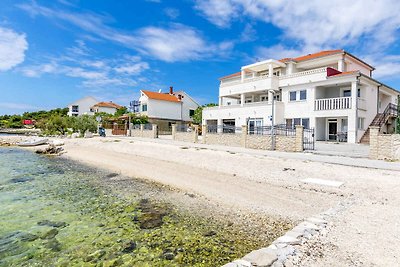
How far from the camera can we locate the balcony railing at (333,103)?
2417 centimetres

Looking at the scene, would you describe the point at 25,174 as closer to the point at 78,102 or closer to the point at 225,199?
the point at 225,199

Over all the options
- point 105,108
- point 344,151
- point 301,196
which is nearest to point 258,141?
point 344,151

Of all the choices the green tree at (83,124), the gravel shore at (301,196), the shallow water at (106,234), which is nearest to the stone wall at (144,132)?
the green tree at (83,124)

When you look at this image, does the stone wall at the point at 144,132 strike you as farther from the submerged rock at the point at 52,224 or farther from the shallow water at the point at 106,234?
the submerged rock at the point at 52,224

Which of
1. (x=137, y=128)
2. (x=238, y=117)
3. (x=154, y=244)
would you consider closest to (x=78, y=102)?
(x=137, y=128)

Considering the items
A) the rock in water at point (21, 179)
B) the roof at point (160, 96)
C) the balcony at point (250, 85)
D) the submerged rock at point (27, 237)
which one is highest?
the roof at point (160, 96)

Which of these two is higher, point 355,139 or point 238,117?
point 238,117

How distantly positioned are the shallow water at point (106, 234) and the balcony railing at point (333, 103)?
23.1 metres

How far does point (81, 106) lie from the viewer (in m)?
88.9

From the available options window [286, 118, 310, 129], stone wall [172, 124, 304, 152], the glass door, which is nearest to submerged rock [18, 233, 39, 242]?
stone wall [172, 124, 304, 152]

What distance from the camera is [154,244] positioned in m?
5.26

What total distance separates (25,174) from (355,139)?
87.6 ft

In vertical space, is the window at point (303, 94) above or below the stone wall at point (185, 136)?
above

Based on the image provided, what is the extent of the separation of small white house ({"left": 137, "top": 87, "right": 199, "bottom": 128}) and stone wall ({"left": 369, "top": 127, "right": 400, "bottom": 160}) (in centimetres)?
4057
